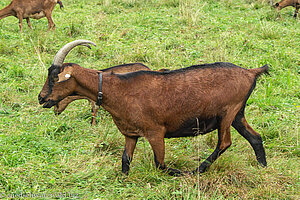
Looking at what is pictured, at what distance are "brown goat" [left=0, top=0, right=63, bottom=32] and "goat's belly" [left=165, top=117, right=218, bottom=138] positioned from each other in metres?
7.31

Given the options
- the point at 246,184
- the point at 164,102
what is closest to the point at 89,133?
the point at 164,102

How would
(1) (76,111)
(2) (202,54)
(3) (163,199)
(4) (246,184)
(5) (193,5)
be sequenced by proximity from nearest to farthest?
1. (3) (163,199)
2. (4) (246,184)
3. (1) (76,111)
4. (2) (202,54)
5. (5) (193,5)

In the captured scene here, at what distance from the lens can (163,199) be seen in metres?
4.16

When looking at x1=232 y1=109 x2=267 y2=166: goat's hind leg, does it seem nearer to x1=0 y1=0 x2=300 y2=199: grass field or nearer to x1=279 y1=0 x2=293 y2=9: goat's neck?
x1=0 y1=0 x2=300 y2=199: grass field

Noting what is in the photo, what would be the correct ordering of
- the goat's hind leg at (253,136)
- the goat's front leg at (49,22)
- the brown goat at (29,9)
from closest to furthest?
the goat's hind leg at (253,136)
the goat's front leg at (49,22)
the brown goat at (29,9)

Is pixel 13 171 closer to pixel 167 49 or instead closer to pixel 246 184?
pixel 246 184

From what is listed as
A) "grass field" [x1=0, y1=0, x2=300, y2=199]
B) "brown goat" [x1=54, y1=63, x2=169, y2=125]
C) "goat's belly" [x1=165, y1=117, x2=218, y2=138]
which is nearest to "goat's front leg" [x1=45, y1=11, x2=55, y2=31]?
"grass field" [x1=0, y1=0, x2=300, y2=199]

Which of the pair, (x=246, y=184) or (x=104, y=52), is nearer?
(x=246, y=184)

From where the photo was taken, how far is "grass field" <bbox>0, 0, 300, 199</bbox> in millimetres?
4457

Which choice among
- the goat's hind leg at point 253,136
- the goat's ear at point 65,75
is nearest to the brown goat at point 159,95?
the goat's ear at point 65,75

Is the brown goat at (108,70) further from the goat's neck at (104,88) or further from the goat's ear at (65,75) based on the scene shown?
the goat's ear at (65,75)

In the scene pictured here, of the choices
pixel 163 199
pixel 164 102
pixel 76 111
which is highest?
pixel 164 102

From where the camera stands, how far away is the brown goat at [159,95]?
438 centimetres

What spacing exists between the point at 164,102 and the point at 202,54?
4.59m
